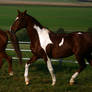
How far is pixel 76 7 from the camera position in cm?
7119

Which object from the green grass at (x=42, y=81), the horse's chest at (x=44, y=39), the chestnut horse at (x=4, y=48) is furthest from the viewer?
the chestnut horse at (x=4, y=48)

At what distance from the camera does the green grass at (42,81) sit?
7412 mm

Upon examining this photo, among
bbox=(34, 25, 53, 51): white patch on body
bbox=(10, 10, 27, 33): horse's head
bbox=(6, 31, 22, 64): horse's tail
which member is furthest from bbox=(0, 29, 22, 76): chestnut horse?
bbox=(34, 25, 53, 51): white patch on body

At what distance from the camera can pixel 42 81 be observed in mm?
8461

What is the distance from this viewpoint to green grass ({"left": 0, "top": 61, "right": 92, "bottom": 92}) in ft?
24.3

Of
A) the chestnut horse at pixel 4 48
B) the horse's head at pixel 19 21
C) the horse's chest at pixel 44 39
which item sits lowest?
the chestnut horse at pixel 4 48

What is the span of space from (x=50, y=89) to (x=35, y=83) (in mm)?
905

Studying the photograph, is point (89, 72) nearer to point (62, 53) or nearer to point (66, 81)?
point (66, 81)

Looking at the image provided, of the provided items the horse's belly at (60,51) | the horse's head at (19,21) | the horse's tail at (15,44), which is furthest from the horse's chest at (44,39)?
the horse's tail at (15,44)

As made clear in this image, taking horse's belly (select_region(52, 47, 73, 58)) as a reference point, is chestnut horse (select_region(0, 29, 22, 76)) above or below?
below

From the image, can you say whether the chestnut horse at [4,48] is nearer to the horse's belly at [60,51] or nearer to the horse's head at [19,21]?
the horse's head at [19,21]

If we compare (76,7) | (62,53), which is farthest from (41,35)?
(76,7)

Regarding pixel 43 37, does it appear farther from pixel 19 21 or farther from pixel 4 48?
pixel 4 48

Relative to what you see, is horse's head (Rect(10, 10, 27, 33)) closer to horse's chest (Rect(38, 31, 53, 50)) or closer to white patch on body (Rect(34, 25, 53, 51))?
white patch on body (Rect(34, 25, 53, 51))
